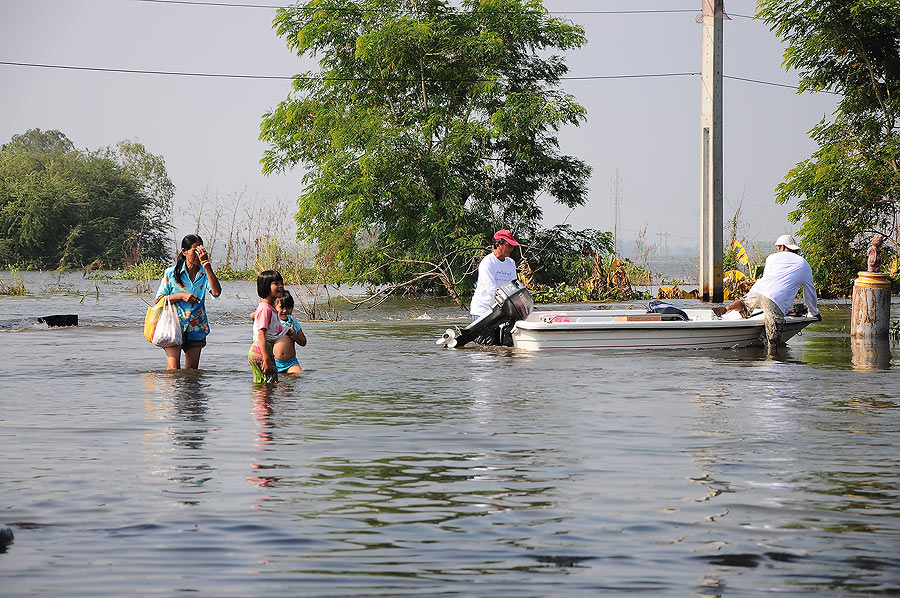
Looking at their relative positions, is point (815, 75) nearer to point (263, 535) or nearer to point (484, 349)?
point (484, 349)

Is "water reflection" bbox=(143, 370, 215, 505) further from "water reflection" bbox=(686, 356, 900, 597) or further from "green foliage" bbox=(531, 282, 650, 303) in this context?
"green foliage" bbox=(531, 282, 650, 303)

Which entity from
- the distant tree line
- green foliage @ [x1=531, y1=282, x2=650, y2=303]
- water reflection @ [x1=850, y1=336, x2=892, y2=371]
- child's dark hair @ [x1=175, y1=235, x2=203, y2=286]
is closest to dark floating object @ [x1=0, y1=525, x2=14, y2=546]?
child's dark hair @ [x1=175, y1=235, x2=203, y2=286]

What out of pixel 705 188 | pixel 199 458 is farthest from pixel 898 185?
pixel 199 458

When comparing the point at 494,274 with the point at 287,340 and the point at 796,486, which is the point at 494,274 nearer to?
the point at 287,340

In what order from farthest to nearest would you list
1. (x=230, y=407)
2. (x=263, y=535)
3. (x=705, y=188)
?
1. (x=705, y=188)
2. (x=230, y=407)
3. (x=263, y=535)

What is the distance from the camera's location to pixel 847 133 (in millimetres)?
32688

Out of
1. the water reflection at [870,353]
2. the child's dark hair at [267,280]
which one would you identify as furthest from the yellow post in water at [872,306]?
the child's dark hair at [267,280]

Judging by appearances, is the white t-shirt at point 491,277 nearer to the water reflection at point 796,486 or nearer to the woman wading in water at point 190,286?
the woman wading in water at point 190,286

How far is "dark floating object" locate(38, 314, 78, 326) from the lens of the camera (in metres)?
24.0

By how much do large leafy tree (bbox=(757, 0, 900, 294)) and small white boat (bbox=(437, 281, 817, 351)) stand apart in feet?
48.3

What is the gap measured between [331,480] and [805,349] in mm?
12247

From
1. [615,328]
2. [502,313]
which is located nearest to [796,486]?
[615,328]

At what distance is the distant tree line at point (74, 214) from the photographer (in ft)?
223

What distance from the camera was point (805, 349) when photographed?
58.9ft
